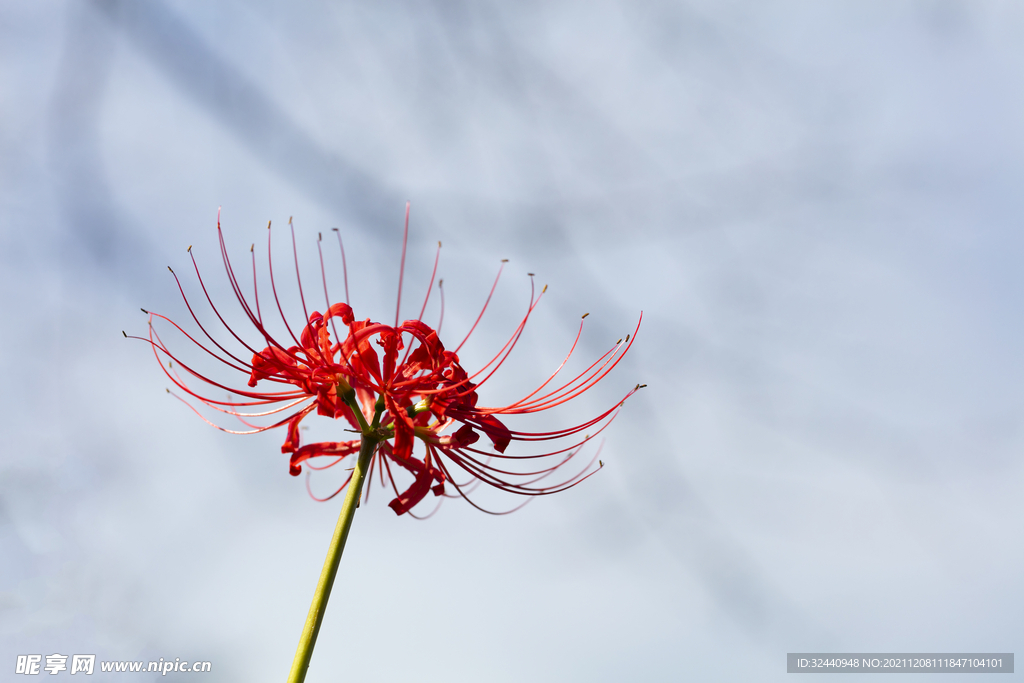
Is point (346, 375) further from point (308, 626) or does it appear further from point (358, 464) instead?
point (308, 626)

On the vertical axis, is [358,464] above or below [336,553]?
above

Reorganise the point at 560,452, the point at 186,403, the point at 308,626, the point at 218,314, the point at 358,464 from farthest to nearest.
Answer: the point at 560,452 → the point at 186,403 → the point at 218,314 → the point at 358,464 → the point at 308,626

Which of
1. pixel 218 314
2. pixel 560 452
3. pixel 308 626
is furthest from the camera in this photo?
pixel 560 452

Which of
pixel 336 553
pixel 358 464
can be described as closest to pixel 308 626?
pixel 336 553

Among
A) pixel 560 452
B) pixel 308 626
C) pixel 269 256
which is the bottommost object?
pixel 308 626

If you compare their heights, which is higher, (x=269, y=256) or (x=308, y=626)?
(x=269, y=256)

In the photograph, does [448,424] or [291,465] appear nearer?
[291,465]

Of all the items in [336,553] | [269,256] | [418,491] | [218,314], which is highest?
[269,256]

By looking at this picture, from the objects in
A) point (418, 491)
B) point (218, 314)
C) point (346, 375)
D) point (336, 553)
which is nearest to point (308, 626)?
point (336, 553)

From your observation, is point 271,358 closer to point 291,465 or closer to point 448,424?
point 291,465
